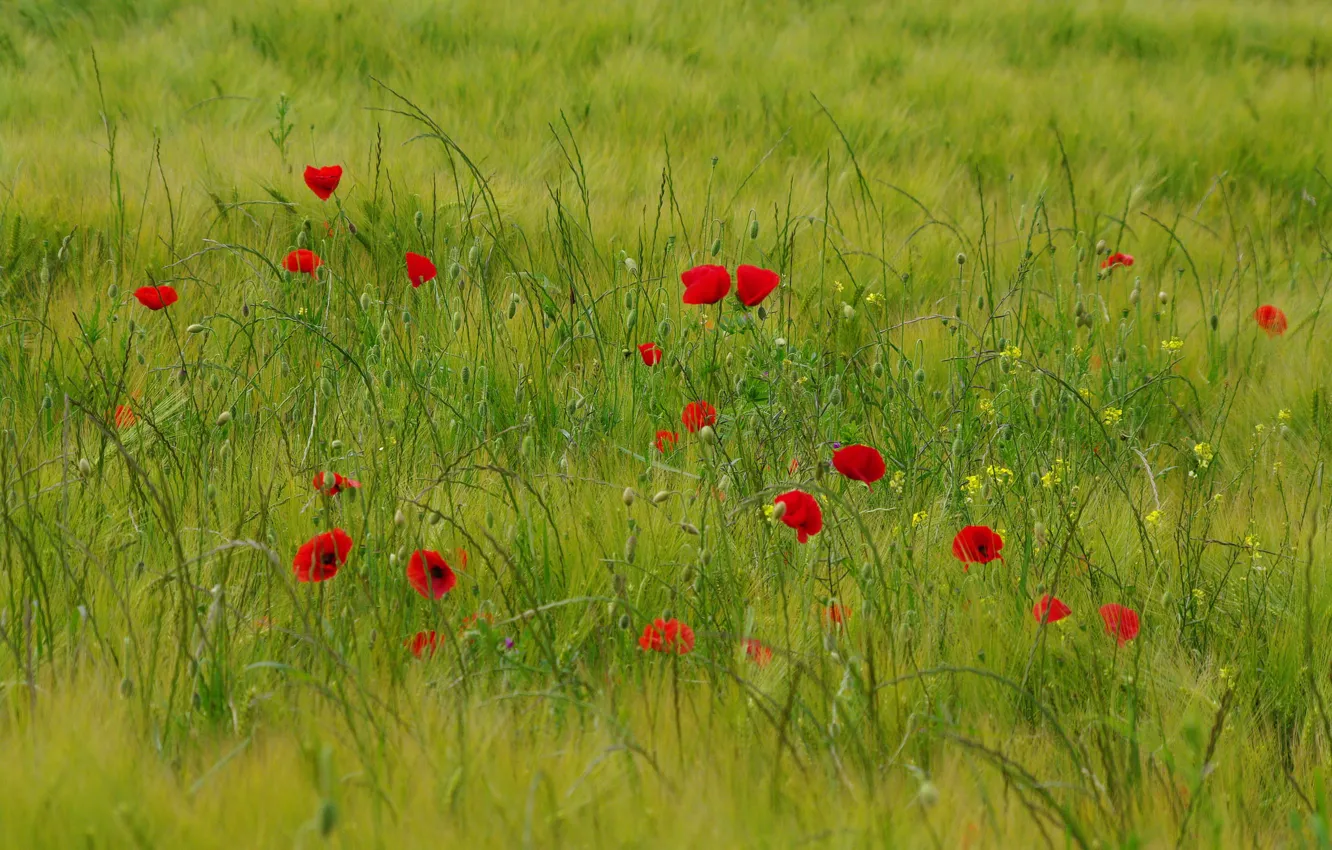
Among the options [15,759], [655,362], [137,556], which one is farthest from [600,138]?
[15,759]

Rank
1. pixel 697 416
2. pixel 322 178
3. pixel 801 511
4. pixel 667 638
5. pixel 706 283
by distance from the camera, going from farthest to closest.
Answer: pixel 322 178, pixel 697 416, pixel 706 283, pixel 801 511, pixel 667 638

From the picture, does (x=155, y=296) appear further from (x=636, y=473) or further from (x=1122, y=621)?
(x=1122, y=621)

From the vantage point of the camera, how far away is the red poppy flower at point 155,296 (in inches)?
74.7

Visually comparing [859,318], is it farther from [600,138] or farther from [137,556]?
[137,556]

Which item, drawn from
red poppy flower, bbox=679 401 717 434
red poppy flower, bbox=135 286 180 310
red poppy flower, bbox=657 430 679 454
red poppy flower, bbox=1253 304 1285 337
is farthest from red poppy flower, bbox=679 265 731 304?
red poppy flower, bbox=1253 304 1285 337

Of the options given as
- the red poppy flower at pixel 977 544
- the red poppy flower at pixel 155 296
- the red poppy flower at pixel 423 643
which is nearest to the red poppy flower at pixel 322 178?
the red poppy flower at pixel 155 296

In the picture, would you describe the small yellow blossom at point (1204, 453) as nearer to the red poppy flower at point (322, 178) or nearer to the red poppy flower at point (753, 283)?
the red poppy flower at point (753, 283)

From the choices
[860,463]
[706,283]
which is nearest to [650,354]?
[706,283]

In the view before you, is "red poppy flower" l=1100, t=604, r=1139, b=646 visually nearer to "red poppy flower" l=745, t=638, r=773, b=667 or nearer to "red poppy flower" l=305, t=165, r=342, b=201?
"red poppy flower" l=745, t=638, r=773, b=667

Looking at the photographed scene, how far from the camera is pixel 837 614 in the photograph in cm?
142

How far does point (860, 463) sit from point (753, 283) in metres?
0.39

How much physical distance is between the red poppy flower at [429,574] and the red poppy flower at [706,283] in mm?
570

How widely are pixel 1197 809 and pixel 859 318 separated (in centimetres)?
157

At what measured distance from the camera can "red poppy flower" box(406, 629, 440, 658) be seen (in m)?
1.30
